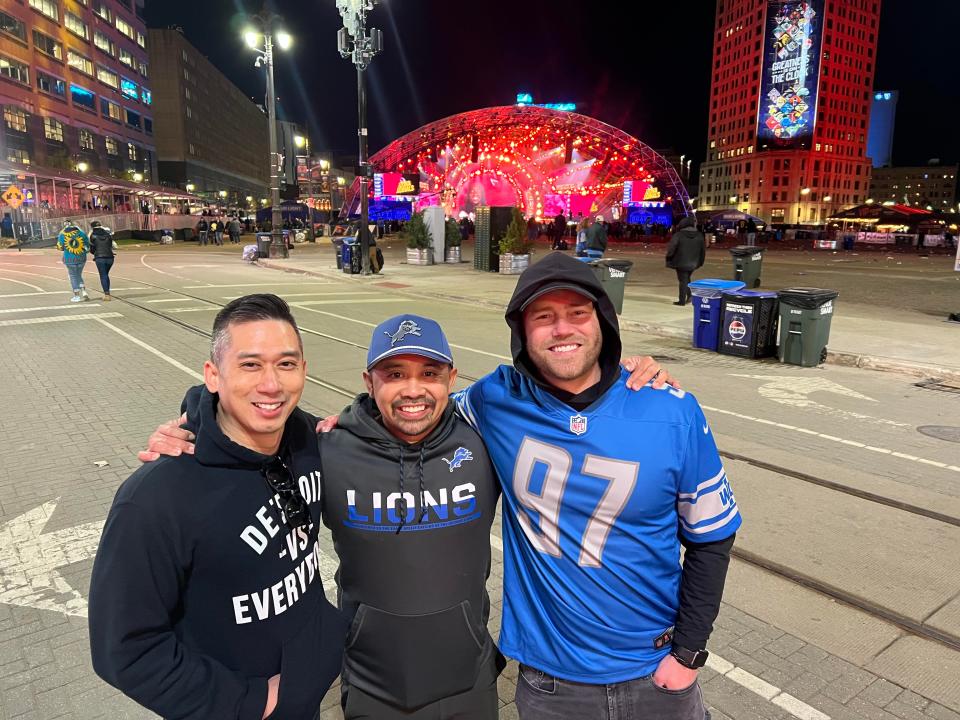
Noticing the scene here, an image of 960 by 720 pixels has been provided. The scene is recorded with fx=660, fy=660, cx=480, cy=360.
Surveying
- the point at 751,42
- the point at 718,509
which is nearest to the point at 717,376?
the point at 718,509

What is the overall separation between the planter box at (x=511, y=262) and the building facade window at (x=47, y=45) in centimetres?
6694

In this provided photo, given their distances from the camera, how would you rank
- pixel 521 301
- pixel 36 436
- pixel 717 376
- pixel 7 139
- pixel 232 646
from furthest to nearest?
1. pixel 7 139
2. pixel 717 376
3. pixel 36 436
4. pixel 521 301
5. pixel 232 646

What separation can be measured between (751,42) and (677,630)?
17038 cm

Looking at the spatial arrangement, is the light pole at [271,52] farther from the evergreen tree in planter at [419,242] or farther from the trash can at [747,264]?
the trash can at [747,264]

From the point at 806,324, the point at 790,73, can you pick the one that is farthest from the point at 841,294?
the point at 790,73

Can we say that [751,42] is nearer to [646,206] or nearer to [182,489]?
[646,206]

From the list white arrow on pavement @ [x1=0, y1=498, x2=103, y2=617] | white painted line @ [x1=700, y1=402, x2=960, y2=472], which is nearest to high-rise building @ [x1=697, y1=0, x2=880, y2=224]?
white painted line @ [x1=700, y1=402, x2=960, y2=472]

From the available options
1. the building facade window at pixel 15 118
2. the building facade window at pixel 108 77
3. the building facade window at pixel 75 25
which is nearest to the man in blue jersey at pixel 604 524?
the building facade window at pixel 15 118

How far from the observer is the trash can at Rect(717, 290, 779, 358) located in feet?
34.0

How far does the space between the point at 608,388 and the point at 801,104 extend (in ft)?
511

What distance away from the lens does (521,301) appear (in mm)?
2033

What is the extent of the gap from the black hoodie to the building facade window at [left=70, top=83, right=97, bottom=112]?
293 ft

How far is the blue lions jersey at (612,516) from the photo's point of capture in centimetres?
190

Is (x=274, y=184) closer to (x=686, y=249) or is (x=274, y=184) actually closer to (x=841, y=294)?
(x=686, y=249)
